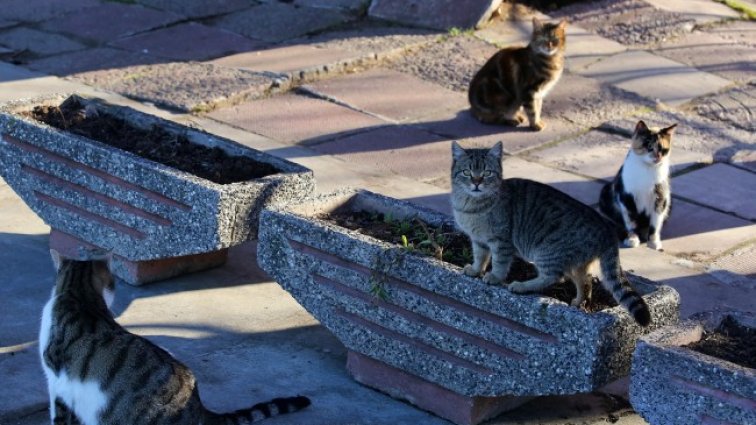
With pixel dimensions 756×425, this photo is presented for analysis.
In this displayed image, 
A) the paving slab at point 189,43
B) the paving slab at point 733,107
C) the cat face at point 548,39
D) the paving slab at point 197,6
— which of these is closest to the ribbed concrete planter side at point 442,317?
the cat face at point 548,39

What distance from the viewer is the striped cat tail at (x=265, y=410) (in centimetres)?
466

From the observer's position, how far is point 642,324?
15.3ft

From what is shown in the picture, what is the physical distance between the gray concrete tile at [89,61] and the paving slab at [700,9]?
199 inches

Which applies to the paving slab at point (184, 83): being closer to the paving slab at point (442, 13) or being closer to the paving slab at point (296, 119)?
the paving slab at point (296, 119)

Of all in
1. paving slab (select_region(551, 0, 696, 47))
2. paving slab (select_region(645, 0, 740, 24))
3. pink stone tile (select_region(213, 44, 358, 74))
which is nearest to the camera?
pink stone tile (select_region(213, 44, 358, 74))

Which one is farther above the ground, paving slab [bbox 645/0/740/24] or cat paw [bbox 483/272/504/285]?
paving slab [bbox 645/0/740/24]

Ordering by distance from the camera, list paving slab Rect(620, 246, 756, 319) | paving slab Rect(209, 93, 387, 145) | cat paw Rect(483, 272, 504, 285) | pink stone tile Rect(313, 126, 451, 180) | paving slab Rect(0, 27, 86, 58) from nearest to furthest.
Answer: cat paw Rect(483, 272, 504, 285), paving slab Rect(620, 246, 756, 319), pink stone tile Rect(313, 126, 451, 180), paving slab Rect(209, 93, 387, 145), paving slab Rect(0, 27, 86, 58)

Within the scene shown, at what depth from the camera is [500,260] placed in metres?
5.04

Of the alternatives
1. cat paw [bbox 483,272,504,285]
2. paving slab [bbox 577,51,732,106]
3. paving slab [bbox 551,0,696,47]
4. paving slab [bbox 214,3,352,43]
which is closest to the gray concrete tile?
paving slab [bbox 214,3,352,43]

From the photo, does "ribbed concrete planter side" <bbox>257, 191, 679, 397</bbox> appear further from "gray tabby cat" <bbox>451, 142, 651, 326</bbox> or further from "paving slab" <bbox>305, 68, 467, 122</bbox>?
"paving slab" <bbox>305, 68, 467, 122</bbox>

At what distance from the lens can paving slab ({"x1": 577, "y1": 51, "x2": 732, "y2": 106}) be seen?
9.61 metres

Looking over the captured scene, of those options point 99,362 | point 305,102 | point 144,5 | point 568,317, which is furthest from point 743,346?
point 144,5

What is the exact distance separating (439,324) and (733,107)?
5267 mm

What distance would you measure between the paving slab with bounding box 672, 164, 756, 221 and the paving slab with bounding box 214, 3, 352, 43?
387 centimetres
